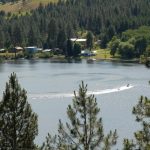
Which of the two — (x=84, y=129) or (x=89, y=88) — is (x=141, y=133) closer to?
(x=84, y=129)

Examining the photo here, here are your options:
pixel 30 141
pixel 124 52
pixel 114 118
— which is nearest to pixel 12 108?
pixel 30 141

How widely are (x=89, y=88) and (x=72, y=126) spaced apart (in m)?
82.1

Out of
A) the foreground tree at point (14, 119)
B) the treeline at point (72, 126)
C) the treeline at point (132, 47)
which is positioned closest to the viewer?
the treeline at point (72, 126)

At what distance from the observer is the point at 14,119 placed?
33000mm

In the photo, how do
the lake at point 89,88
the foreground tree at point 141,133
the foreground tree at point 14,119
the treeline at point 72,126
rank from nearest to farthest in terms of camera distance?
1. the foreground tree at point 141,133
2. the treeline at point 72,126
3. the foreground tree at point 14,119
4. the lake at point 89,88

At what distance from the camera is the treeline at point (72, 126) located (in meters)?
29.4

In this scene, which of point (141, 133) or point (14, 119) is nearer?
point (141, 133)

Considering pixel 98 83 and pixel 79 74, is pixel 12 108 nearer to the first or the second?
pixel 98 83

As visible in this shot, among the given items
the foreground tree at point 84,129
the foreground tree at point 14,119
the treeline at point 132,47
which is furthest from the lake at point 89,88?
the foreground tree at point 84,129

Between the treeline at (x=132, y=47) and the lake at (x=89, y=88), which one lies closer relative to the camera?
the lake at (x=89, y=88)

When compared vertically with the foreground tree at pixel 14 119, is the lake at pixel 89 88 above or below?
below

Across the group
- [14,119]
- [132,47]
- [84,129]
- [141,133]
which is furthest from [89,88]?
[141,133]

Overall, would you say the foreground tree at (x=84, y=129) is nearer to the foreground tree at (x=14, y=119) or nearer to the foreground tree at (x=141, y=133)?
the foreground tree at (x=141, y=133)

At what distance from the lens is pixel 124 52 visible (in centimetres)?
19312
